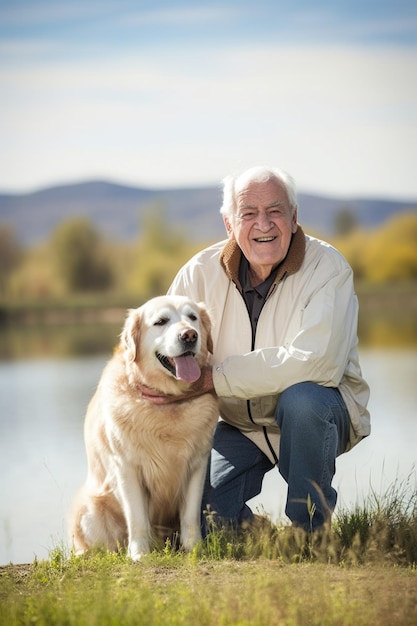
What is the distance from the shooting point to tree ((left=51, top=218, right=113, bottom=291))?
39.5 m

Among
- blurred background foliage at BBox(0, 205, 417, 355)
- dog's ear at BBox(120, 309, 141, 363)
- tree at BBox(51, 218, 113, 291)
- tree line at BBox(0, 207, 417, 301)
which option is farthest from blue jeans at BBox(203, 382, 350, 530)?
tree at BBox(51, 218, 113, 291)

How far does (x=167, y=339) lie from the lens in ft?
14.6

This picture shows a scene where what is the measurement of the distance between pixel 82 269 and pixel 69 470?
33.0 m

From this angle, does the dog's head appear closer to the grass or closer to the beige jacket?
the beige jacket

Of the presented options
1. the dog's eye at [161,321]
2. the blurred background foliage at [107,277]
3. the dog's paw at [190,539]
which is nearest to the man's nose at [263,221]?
the dog's eye at [161,321]

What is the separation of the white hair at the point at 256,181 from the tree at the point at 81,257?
33.2 meters

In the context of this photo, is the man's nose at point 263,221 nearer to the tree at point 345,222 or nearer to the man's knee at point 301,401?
the man's knee at point 301,401

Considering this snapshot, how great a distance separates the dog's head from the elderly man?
160 millimetres

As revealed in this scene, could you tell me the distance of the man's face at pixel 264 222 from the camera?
4730 mm

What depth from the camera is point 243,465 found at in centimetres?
500

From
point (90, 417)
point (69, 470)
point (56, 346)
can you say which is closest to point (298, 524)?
point (90, 417)

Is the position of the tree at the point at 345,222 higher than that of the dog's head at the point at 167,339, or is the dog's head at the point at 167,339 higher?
the tree at the point at 345,222

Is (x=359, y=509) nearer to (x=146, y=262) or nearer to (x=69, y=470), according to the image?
(x=69, y=470)

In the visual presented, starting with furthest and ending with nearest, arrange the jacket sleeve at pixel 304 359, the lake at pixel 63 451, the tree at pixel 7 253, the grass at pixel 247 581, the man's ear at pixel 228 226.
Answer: the tree at pixel 7 253, the lake at pixel 63 451, the man's ear at pixel 228 226, the jacket sleeve at pixel 304 359, the grass at pixel 247 581
